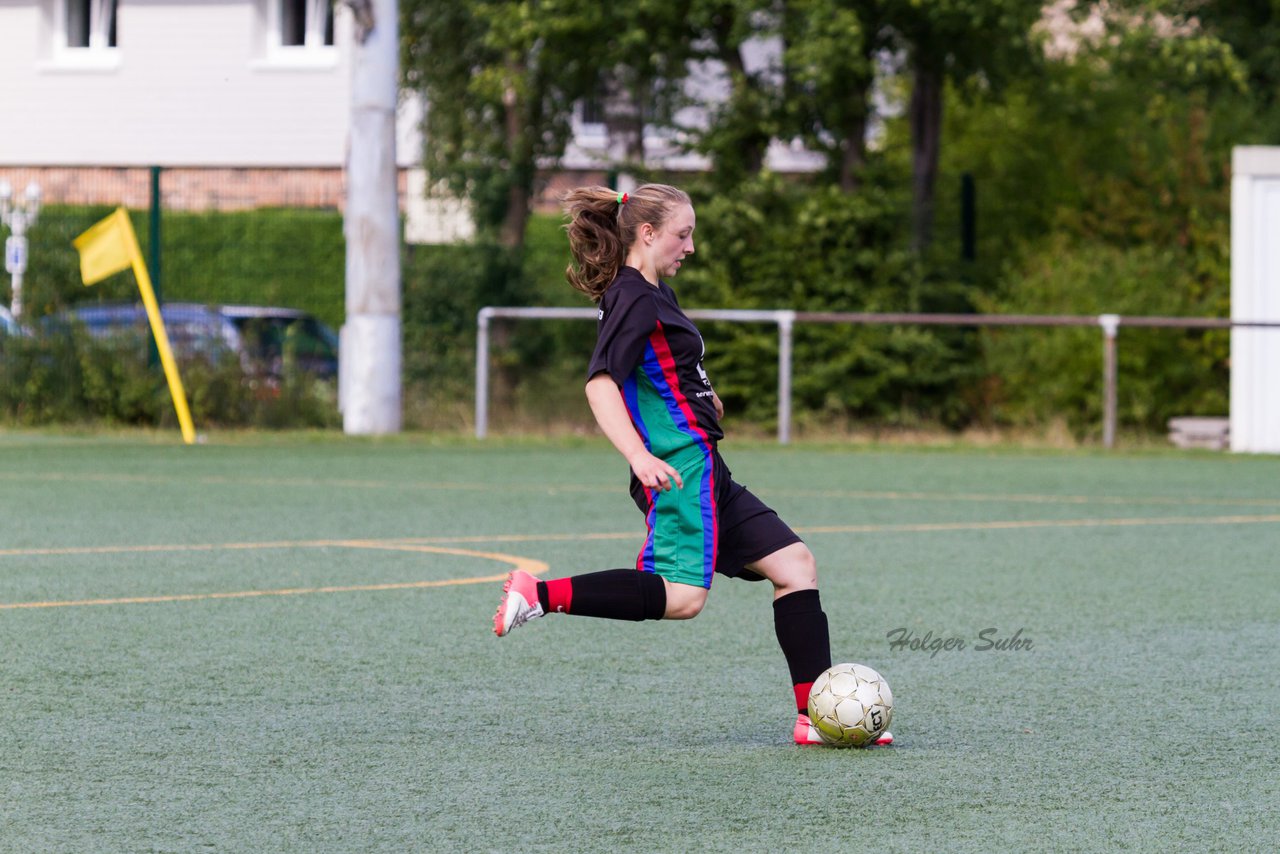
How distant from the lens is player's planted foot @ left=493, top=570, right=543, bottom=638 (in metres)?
5.61

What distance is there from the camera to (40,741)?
566 cm

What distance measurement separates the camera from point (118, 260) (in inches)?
739

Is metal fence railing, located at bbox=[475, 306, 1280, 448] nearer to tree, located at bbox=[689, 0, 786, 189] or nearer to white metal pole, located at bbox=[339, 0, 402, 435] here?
white metal pole, located at bbox=[339, 0, 402, 435]

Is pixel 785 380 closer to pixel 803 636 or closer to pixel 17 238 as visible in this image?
pixel 17 238

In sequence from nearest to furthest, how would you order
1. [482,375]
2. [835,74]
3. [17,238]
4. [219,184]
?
1. [482,375]
2. [835,74]
3. [17,238]
4. [219,184]

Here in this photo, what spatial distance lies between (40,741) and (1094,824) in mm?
2827

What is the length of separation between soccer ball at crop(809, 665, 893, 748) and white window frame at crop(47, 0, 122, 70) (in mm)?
34976

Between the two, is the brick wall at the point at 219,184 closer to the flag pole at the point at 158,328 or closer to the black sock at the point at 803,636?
the flag pole at the point at 158,328

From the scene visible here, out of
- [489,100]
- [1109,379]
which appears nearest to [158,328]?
[489,100]

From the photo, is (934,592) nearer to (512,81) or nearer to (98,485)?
(98,485)

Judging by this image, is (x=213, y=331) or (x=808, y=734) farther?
(x=213, y=331)

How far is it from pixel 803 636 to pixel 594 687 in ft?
3.40

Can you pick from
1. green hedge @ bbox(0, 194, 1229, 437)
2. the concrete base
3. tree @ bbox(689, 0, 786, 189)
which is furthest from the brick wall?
tree @ bbox(689, 0, 786, 189)

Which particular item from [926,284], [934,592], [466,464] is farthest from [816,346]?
[934,592]
